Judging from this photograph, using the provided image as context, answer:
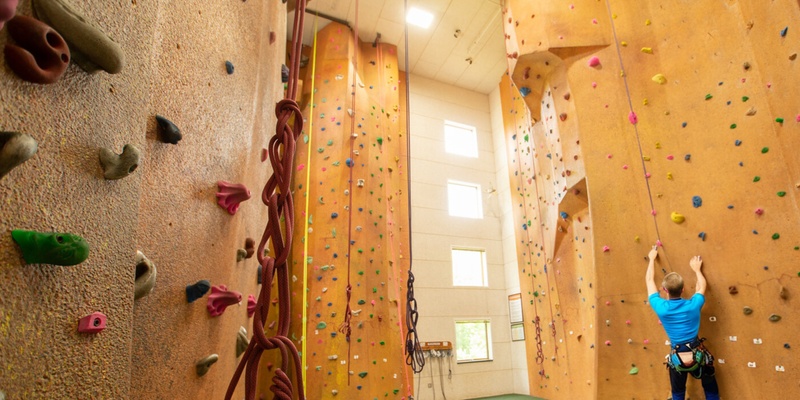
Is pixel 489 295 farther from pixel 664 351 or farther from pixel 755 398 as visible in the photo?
pixel 755 398

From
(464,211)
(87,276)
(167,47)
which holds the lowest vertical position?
(87,276)

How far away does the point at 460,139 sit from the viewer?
291 inches

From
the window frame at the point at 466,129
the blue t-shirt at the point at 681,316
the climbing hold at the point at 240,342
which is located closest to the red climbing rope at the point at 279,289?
the climbing hold at the point at 240,342

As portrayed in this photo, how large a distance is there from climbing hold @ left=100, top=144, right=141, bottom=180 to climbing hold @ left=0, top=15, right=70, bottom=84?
0.35 ft

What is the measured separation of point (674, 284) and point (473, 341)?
4.15 meters

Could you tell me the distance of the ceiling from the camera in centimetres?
592

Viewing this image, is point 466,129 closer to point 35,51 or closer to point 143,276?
point 143,276

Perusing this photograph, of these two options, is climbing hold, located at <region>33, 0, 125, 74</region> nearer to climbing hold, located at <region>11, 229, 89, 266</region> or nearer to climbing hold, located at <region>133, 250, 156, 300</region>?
climbing hold, located at <region>11, 229, 89, 266</region>

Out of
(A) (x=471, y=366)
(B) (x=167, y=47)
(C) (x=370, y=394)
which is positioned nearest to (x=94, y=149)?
(B) (x=167, y=47)

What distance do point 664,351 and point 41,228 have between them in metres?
3.15

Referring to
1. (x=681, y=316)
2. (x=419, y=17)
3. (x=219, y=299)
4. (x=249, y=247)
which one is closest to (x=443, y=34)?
(x=419, y=17)

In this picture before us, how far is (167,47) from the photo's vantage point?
0.97 metres

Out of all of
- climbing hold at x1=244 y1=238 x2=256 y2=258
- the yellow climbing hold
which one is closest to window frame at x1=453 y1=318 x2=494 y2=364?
the yellow climbing hold

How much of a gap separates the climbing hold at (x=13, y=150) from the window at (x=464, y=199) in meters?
6.37
